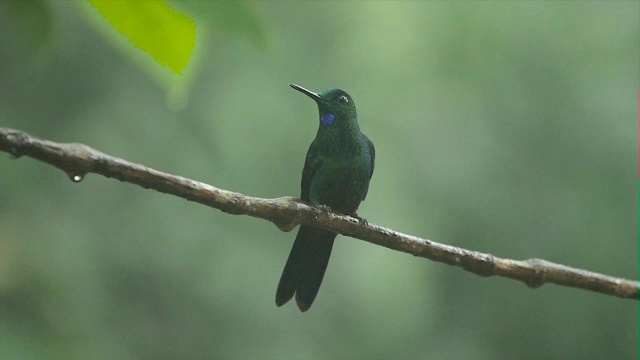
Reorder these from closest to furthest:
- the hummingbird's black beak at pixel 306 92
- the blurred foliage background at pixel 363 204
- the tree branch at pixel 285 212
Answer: the tree branch at pixel 285 212 < the hummingbird's black beak at pixel 306 92 < the blurred foliage background at pixel 363 204

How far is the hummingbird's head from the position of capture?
1.31 m

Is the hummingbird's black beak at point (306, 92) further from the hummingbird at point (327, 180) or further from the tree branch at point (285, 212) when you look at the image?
the tree branch at point (285, 212)

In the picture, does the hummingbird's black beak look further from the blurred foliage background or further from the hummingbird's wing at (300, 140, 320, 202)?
the blurred foliage background

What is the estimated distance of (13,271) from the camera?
1907 millimetres

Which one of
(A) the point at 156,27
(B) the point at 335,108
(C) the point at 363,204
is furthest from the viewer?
(C) the point at 363,204

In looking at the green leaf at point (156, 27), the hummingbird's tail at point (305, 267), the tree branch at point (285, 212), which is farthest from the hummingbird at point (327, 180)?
the green leaf at point (156, 27)

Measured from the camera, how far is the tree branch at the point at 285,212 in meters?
0.71

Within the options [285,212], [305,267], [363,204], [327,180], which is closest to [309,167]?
[327,180]

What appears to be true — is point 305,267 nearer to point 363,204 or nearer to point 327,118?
point 327,118

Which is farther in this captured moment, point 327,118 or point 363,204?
point 363,204

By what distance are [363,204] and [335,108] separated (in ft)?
2.23

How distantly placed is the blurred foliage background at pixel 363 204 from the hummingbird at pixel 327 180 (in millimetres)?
512

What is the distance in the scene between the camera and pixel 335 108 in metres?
1.32

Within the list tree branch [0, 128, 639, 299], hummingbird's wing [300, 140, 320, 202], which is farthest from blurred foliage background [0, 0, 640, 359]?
tree branch [0, 128, 639, 299]
